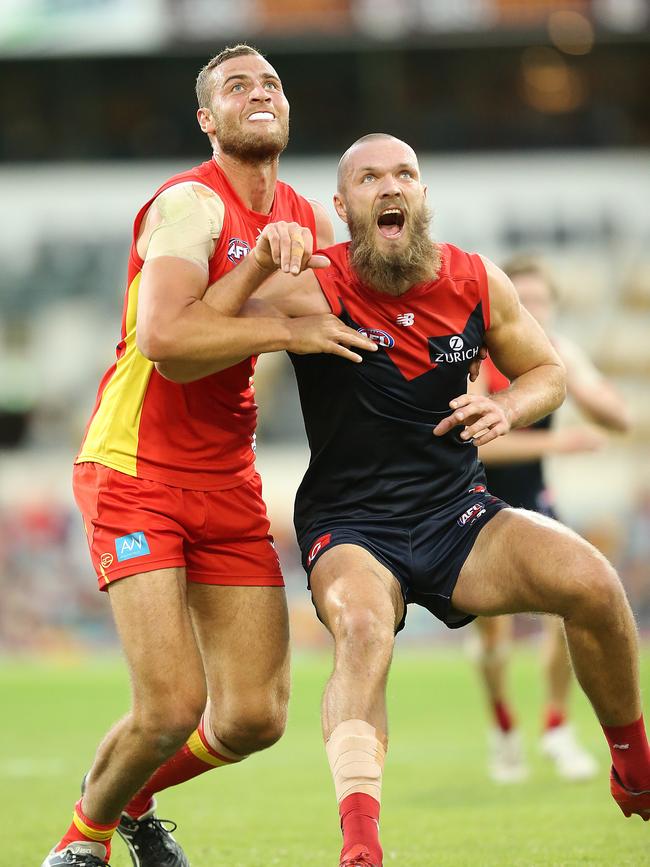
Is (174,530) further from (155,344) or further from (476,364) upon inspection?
(476,364)

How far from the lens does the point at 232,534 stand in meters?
5.73

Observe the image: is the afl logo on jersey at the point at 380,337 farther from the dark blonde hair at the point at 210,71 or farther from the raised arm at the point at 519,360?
the dark blonde hair at the point at 210,71

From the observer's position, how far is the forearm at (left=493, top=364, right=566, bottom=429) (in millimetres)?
5332

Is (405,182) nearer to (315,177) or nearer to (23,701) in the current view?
(23,701)

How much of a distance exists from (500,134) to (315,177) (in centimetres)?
388

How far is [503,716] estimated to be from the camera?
9.07 m

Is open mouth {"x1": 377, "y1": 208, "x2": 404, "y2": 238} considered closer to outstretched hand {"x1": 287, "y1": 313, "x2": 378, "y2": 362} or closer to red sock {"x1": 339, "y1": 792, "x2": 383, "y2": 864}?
outstretched hand {"x1": 287, "y1": 313, "x2": 378, "y2": 362}

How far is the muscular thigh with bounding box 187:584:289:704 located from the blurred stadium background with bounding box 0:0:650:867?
Answer: 39.1ft

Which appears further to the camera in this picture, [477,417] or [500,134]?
[500,134]

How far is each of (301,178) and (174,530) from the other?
2033 centimetres

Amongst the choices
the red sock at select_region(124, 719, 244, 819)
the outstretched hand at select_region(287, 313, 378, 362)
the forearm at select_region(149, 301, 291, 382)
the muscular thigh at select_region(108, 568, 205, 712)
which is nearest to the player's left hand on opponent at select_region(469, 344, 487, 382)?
the outstretched hand at select_region(287, 313, 378, 362)

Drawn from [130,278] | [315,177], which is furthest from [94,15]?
[130,278]

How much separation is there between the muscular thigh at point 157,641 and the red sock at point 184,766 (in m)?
0.64

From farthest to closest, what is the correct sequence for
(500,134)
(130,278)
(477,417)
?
1. (500,134)
2. (130,278)
3. (477,417)
